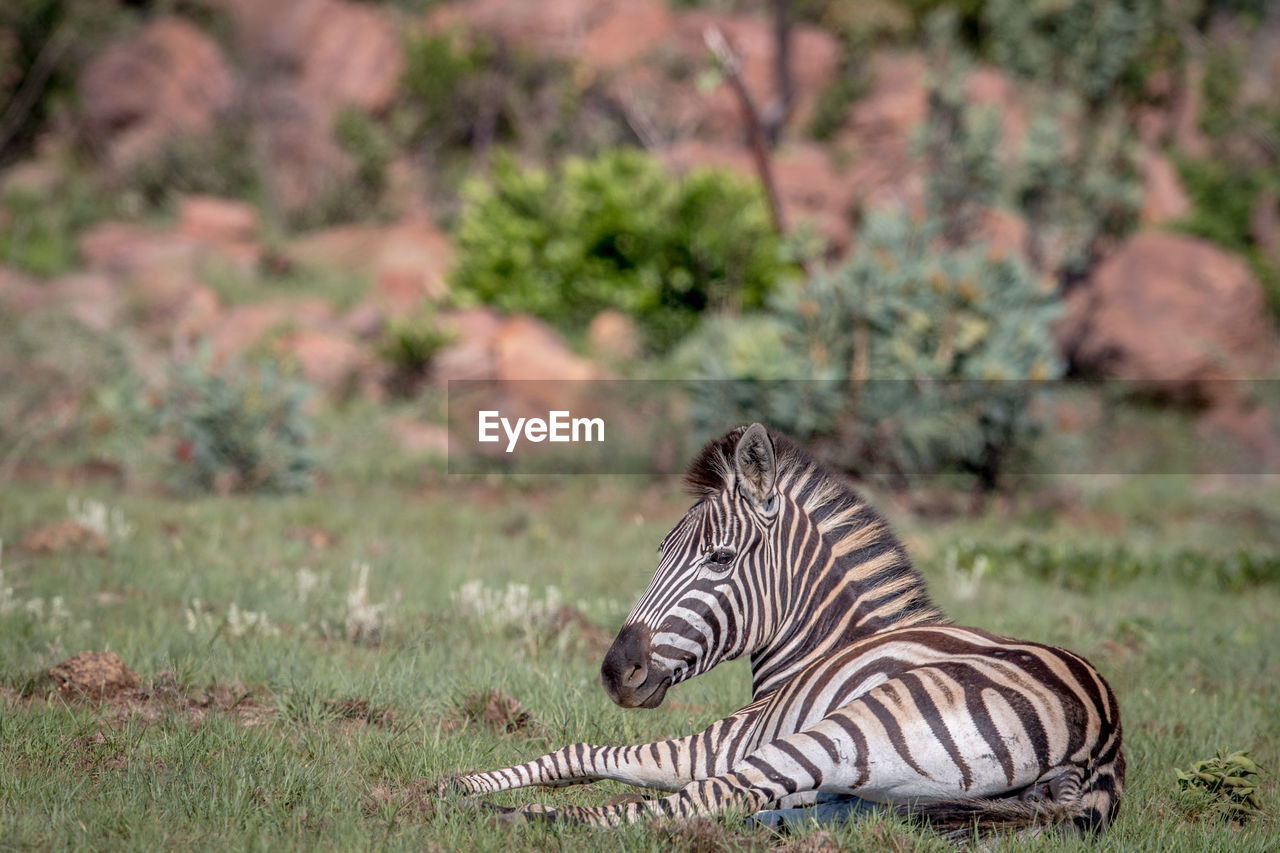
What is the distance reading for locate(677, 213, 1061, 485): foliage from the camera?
1248 cm

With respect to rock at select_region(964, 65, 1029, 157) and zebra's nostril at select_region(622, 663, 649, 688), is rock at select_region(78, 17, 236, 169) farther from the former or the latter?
zebra's nostril at select_region(622, 663, 649, 688)

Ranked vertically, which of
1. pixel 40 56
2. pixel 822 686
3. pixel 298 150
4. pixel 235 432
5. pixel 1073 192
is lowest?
pixel 822 686

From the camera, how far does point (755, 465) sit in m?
4.13

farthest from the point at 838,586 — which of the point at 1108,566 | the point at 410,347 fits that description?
the point at 410,347

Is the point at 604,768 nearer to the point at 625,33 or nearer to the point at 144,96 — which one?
the point at 144,96

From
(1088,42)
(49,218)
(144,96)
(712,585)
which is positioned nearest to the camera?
(712,585)

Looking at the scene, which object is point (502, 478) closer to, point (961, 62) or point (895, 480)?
point (895, 480)

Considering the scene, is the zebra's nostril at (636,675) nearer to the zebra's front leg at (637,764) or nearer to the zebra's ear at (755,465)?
the zebra's front leg at (637,764)

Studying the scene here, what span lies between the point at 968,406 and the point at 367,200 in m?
17.2

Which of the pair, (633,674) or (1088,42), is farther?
(1088,42)

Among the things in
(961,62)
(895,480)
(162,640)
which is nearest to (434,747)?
(162,640)

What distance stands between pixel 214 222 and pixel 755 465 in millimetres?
21782

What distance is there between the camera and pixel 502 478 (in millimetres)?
13594

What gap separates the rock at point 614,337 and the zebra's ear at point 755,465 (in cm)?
1336
